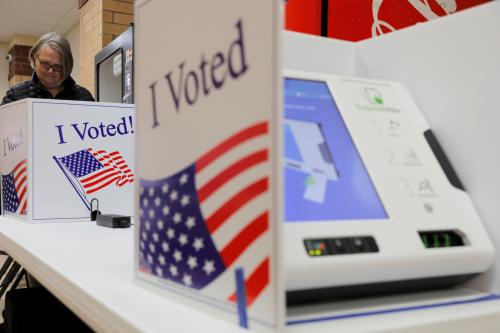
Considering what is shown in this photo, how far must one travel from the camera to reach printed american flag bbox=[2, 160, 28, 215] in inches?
59.7

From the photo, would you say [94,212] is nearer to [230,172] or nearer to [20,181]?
[20,181]

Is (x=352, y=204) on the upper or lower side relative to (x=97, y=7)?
lower

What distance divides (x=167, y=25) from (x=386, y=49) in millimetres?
368

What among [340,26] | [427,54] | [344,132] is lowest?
[344,132]

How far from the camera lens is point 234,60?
1.86 feet

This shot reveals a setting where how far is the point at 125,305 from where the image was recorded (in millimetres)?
633

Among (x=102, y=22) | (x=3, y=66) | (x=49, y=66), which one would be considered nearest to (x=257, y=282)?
(x=49, y=66)

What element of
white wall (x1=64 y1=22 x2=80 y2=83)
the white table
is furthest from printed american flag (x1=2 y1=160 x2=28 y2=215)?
white wall (x1=64 y1=22 x2=80 y2=83)

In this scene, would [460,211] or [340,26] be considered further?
[340,26]

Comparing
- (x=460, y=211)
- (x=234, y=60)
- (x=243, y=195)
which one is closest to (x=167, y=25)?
(x=234, y=60)

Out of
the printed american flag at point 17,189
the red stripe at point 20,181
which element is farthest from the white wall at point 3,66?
the red stripe at point 20,181

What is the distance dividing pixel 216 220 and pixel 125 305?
163 mm

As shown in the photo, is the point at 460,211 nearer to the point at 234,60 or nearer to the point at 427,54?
the point at 427,54

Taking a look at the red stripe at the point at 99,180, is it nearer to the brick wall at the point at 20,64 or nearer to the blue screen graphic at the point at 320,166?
the blue screen graphic at the point at 320,166
